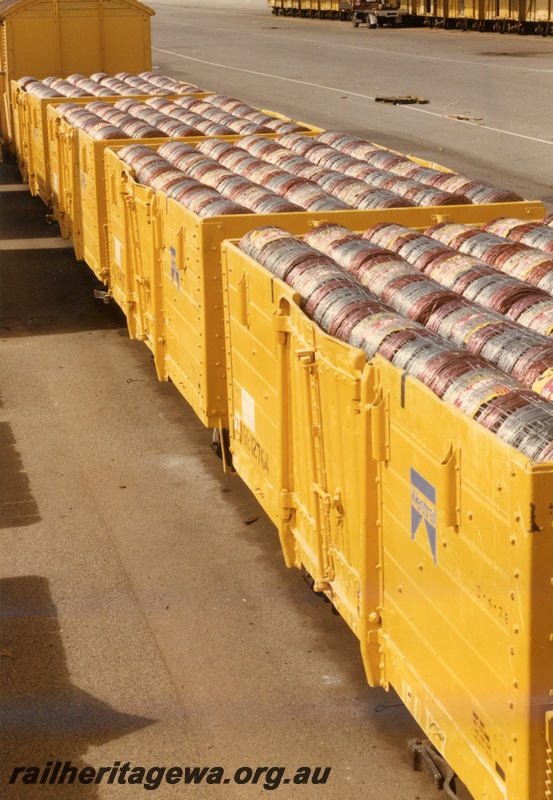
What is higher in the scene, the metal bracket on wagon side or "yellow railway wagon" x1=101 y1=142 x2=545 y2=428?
"yellow railway wagon" x1=101 y1=142 x2=545 y2=428

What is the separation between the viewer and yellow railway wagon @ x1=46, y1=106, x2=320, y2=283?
12742 mm

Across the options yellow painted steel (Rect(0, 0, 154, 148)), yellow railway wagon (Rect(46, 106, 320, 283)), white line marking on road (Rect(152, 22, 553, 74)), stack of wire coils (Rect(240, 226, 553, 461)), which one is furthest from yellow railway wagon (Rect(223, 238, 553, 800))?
white line marking on road (Rect(152, 22, 553, 74))

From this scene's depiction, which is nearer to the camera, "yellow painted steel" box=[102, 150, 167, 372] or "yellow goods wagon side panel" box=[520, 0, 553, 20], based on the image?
"yellow painted steel" box=[102, 150, 167, 372]

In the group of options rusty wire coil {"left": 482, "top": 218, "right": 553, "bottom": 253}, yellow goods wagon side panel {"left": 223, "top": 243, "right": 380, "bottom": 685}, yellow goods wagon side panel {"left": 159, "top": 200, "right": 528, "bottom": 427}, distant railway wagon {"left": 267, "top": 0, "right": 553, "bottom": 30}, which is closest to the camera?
yellow goods wagon side panel {"left": 223, "top": 243, "right": 380, "bottom": 685}

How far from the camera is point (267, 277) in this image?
689 centimetres

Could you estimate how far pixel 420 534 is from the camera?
4969mm

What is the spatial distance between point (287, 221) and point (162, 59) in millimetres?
44685

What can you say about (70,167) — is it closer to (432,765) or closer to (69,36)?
(69,36)

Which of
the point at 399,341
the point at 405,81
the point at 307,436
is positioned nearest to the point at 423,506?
the point at 399,341

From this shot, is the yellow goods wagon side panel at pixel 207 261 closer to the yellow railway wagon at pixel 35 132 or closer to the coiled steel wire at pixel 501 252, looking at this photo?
the coiled steel wire at pixel 501 252

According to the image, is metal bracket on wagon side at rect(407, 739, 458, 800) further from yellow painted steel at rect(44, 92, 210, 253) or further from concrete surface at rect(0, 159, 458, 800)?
yellow painted steel at rect(44, 92, 210, 253)

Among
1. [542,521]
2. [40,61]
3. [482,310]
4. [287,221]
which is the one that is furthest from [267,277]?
[40,61]

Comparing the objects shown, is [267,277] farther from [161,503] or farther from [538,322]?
[161,503]

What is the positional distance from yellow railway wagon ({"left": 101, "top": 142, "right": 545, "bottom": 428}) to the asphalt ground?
816 mm
